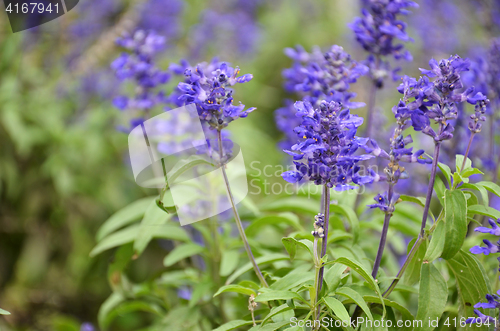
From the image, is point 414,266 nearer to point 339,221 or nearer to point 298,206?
point 339,221

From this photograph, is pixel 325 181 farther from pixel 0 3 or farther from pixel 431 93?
pixel 0 3

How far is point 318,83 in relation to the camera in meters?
2.19

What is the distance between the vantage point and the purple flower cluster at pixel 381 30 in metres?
2.31

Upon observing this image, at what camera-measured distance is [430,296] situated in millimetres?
1643

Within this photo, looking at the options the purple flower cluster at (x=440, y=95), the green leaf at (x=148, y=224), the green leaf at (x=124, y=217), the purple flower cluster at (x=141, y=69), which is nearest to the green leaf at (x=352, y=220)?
the purple flower cluster at (x=440, y=95)

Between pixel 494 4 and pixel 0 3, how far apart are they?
14.8 ft

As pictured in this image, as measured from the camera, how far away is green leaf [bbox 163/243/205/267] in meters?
2.24

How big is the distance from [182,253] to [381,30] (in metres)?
1.64

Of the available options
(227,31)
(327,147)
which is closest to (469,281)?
(327,147)

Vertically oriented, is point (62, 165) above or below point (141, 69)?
below

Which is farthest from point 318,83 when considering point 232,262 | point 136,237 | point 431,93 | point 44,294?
point 44,294

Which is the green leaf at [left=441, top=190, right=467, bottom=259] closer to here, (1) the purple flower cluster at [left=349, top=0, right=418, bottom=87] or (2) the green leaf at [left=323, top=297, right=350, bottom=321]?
(2) the green leaf at [left=323, top=297, right=350, bottom=321]

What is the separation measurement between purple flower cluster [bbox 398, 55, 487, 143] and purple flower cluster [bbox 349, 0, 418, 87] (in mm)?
759

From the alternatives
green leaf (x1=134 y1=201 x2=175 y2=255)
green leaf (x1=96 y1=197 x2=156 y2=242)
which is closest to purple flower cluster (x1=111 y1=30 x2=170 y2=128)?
green leaf (x1=96 y1=197 x2=156 y2=242)
